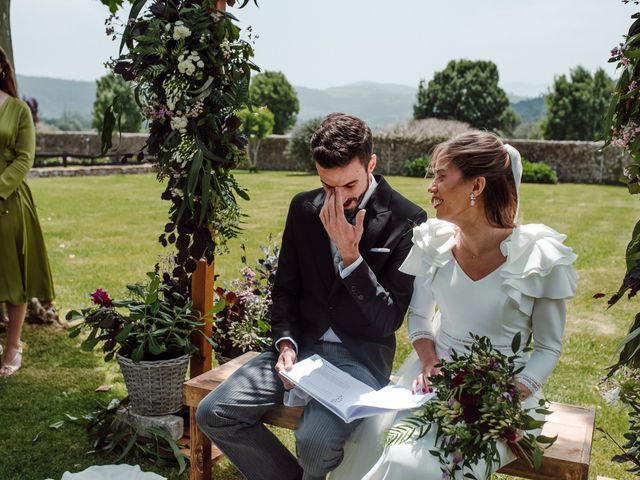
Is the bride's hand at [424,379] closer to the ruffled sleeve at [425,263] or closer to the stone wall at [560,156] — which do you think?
the ruffled sleeve at [425,263]

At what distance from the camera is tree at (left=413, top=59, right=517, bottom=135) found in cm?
4522

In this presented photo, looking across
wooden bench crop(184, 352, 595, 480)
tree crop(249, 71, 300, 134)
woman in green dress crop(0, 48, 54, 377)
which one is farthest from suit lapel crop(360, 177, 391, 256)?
tree crop(249, 71, 300, 134)

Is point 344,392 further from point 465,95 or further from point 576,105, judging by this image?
point 465,95

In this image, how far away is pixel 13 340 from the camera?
4496 millimetres

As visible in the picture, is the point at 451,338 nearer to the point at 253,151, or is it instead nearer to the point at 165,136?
the point at 165,136

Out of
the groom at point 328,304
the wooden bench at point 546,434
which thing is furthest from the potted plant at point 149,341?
the groom at point 328,304

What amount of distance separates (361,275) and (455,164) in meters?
0.52

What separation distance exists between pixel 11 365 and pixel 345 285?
9.49 feet

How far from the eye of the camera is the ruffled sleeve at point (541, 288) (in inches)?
92.7

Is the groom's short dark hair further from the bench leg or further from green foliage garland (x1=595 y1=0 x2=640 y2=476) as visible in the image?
the bench leg

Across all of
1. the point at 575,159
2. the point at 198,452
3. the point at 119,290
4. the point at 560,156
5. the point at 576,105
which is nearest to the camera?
the point at 198,452

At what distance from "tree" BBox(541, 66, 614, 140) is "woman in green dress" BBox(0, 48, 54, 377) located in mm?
35072

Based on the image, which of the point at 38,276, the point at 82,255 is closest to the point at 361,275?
the point at 38,276

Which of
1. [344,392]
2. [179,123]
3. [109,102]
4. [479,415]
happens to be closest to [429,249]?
[344,392]
